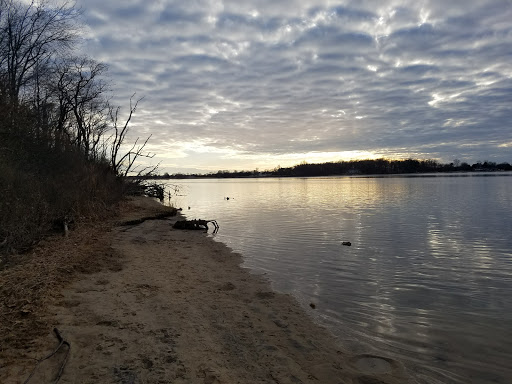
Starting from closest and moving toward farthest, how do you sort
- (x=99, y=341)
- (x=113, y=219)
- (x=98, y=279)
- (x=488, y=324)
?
(x=99, y=341) → (x=488, y=324) → (x=98, y=279) → (x=113, y=219)

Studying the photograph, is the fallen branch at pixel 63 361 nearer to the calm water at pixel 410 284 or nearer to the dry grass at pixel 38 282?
the dry grass at pixel 38 282

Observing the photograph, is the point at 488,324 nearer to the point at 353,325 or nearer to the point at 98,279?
the point at 353,325

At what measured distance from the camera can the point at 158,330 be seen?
5.66 metres

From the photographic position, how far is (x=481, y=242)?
571 inches

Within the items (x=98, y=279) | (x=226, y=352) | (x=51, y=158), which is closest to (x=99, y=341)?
(x=226, y=352)

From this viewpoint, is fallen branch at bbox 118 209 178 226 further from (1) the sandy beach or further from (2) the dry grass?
(1) the sandy beach

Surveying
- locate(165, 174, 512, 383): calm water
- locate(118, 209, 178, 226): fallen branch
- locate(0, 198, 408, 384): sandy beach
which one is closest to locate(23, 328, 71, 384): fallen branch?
locate(0, 198, 408, 384): sandy beach

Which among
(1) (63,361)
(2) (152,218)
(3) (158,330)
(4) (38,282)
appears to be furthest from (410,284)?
(2) (152,218)

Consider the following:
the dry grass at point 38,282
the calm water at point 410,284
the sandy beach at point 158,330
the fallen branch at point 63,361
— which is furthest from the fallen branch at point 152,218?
the fallen branch at point 63,361

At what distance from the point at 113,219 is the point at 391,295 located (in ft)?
51.0

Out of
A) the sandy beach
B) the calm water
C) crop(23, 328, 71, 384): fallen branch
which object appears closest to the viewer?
crop(23, 328, 71, 384): fallen branch

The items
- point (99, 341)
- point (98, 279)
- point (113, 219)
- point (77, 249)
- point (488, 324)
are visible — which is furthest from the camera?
point (113, 219)

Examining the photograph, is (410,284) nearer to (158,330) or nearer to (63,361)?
(158,330)

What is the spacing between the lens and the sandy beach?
14.6 ft
